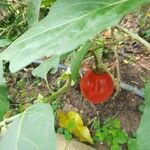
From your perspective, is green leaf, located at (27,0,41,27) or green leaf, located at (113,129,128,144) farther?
green leaf, located at (113,129,128,144)

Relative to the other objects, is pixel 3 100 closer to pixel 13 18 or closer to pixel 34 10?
pixel 34 10

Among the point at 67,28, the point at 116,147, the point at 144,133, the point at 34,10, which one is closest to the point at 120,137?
the point at 116,147

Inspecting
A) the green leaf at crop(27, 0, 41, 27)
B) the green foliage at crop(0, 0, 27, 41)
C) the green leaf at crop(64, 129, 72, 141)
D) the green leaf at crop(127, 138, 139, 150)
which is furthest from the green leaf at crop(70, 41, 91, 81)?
the green foliage at crop(0, 0, 27, 41)

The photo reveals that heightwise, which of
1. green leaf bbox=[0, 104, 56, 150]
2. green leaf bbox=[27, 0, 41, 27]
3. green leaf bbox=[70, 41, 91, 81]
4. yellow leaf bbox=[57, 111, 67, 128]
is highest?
green leaf bbox=[27, 0, 41, 27]

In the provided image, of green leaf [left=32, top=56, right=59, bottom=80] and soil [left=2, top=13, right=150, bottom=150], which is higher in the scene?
green leaf [left=32, top=56, right=59, bottom=80]

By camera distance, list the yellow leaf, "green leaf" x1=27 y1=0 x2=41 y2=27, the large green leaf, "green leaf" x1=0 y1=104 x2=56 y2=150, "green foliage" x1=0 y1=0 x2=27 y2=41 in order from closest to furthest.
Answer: the large green leaf
"green leaf" x1=0 y1=104 x2=56 y2=150
"green leaf" x1=27 y1=0 x2=41 y2=27
the yellow leaf
"green foliage" x1=0 y1=0 x2=27 y2=41

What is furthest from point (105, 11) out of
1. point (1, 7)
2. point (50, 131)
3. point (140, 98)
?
point (1, 7)

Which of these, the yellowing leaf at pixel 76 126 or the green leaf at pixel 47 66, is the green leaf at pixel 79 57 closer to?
the green leaf at pixel 47 66

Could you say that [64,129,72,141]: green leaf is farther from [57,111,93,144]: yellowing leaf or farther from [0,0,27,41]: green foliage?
[0,0,27,41]: green foliage
